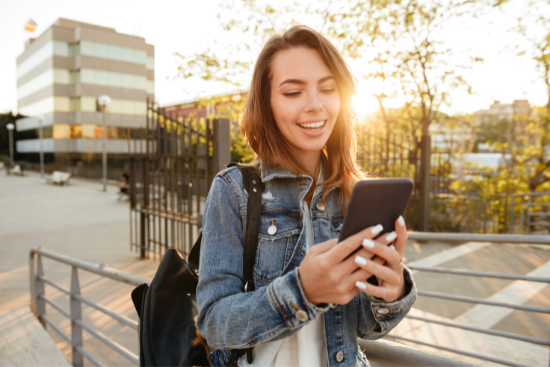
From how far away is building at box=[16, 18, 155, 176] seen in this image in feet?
132

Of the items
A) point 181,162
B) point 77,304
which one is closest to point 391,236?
point 77,304

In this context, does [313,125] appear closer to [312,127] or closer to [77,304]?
[312,127]

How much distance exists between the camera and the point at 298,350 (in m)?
1.09

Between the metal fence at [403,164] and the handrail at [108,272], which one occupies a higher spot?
the metal fence at [403,164]

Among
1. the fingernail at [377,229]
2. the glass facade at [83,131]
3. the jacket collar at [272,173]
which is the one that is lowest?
the fingernail at [377,229]

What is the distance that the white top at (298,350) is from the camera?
3.50 ft

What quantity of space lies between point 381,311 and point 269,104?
774 millimetres

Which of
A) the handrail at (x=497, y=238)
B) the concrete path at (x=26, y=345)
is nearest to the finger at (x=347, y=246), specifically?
the handrail at (x=497, y=238)

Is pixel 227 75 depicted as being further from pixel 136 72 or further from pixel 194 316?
pixel 136 72

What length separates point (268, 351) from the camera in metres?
1.07

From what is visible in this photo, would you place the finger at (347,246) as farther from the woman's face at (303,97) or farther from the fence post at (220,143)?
the fence post at (220,143)

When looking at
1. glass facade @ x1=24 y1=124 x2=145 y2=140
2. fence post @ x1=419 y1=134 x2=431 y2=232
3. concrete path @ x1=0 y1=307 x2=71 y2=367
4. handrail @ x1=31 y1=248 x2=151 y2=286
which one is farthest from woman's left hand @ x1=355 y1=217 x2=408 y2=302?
glass facade @ x1=24 y1=124 x2=145 y2=140

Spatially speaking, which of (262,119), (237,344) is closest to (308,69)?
(262,119)

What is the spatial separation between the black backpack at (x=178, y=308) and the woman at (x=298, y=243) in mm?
32
